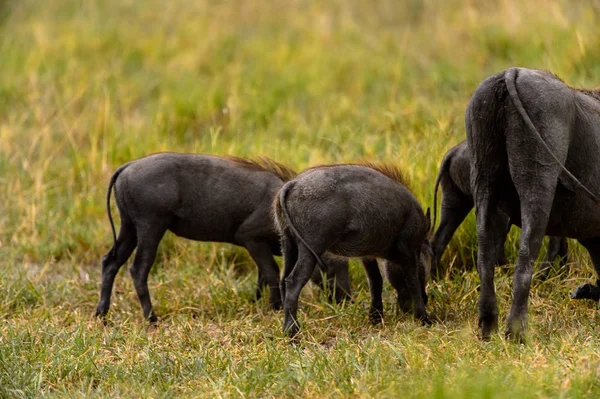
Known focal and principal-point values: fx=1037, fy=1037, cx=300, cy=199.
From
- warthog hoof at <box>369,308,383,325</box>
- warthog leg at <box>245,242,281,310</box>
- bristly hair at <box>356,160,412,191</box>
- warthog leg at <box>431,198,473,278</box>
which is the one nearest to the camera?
warthog hoof at <box>369,308,383,325</box>

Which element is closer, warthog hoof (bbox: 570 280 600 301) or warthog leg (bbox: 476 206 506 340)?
warthog leg (bbox: 476 206 506 340)

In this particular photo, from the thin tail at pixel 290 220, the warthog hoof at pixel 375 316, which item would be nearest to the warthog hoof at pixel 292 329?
the thin tail at pixel 290 220

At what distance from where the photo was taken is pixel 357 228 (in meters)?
5.71

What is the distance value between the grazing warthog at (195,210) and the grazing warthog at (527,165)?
1.49 m

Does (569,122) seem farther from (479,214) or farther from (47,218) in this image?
(47,218)

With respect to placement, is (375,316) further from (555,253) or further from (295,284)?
(555,253)

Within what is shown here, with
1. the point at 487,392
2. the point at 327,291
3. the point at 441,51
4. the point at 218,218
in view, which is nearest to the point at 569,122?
the point at 487,392

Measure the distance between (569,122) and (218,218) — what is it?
8.40 ft

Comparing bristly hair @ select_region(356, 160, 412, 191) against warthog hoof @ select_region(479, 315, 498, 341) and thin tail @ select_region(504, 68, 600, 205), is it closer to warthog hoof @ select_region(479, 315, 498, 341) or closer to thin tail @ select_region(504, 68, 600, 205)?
warthog hoof @ select_region(479, 315, 498, 341)

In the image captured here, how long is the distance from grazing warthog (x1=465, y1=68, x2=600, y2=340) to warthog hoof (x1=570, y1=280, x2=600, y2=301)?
0.49 meters

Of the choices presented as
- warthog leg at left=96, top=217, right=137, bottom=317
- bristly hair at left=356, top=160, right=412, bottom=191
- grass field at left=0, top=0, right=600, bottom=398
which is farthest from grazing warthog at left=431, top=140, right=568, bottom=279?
warthog leg at left=96, top=217, right=137, bottom=317

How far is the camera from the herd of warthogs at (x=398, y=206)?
16.0 ft

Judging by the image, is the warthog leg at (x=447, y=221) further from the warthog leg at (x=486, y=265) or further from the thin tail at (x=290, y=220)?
the warthog leg at (x=486, y=265)

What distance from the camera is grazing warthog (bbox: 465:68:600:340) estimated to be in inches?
190
